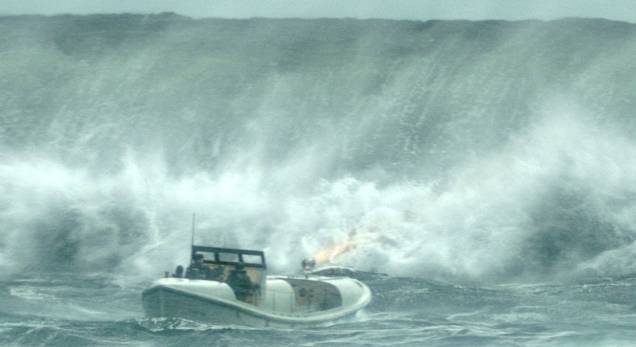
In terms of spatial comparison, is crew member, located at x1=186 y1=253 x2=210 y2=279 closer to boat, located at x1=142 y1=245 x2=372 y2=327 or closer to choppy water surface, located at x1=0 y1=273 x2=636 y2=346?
boat, located at x1=142 y1=245 x2=372 y2=327

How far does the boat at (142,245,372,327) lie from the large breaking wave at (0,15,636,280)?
1702 centimetres

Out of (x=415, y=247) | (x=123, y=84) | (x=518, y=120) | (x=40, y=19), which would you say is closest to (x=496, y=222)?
(x=415, y=247)

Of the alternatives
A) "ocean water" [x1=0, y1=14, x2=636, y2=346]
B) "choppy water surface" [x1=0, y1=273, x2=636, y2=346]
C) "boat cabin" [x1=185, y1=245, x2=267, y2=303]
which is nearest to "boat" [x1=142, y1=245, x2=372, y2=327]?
"boat cabin" [x1=185, y1=245, x2=267, y2=303]

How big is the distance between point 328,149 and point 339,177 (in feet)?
30.2

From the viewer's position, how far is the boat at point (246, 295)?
208ft

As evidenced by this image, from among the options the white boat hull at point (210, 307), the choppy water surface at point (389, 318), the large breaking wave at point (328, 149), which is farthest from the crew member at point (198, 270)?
the large breaking wave at point (328, 149)

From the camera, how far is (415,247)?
94688 millimetres

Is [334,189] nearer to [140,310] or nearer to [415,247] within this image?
[415,247]

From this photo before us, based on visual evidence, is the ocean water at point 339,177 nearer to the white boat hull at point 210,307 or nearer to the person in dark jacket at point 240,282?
the white boat hull at point 210,307

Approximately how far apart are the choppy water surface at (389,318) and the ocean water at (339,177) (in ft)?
0.72

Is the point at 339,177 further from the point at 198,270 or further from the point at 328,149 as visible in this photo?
the point at 198,270

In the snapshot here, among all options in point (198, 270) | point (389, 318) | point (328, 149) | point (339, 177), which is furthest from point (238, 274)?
point (328, 149)

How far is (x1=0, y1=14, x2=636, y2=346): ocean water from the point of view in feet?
235

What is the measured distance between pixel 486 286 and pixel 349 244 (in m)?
14.0
